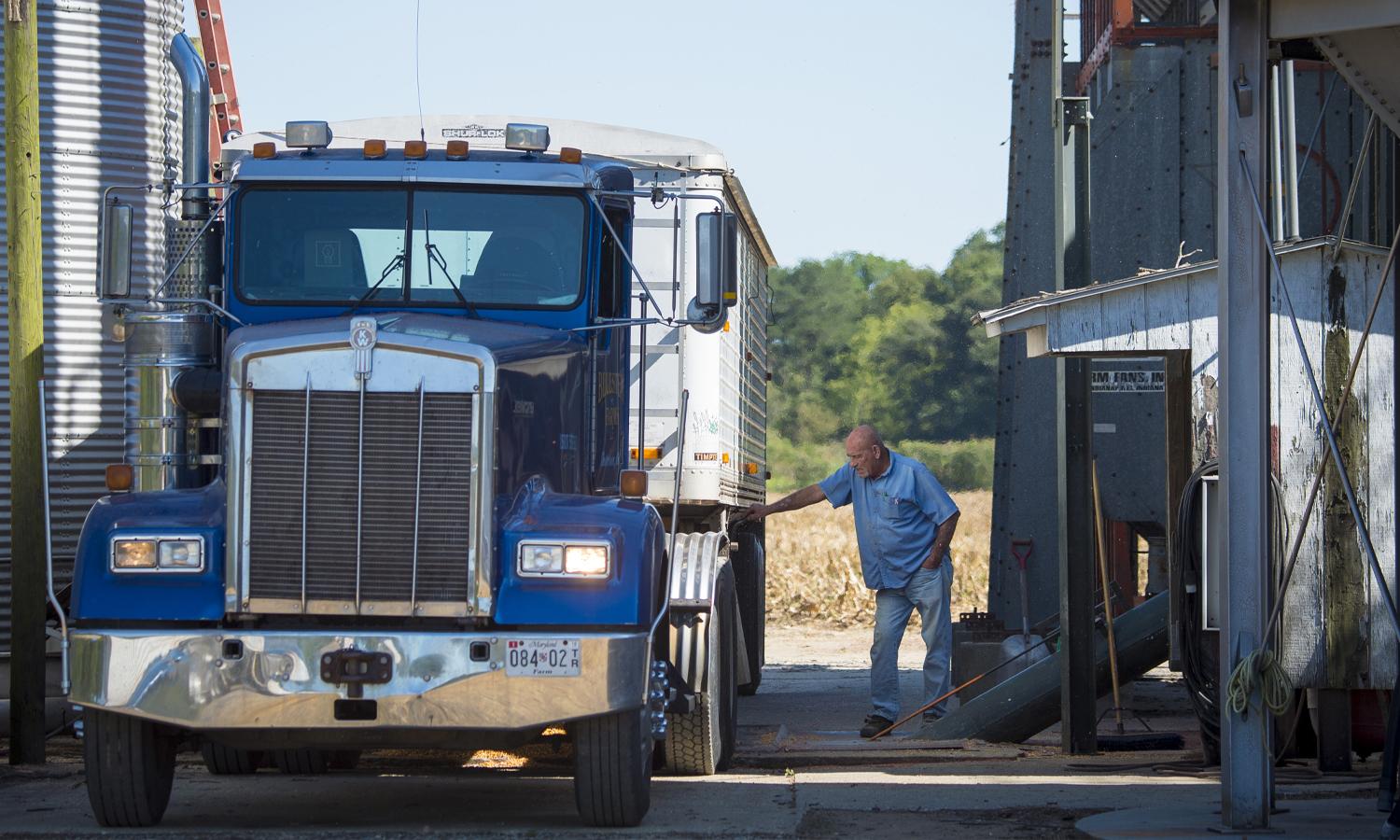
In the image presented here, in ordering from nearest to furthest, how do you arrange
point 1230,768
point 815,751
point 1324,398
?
point 1230,768 → point 1324,398 → point 815,751

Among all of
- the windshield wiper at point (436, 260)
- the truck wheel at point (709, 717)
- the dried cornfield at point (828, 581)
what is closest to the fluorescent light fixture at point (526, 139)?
the windshield wiper at point (436, 260)

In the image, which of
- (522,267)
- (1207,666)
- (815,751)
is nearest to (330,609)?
(522,267)

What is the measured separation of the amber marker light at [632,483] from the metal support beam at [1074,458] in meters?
3.67

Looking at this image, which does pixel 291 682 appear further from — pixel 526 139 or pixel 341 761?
pixel 341 761

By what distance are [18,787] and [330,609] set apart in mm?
3012

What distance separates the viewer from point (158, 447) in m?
8.45

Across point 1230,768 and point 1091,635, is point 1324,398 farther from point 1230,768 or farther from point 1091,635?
point 1230,768

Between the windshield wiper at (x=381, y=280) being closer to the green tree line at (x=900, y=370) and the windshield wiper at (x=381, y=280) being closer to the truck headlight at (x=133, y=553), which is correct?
the truck headlight at (x=133, y=553)

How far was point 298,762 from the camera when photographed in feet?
33.3

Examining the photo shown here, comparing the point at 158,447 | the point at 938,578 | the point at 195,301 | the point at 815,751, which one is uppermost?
the point at 195,301

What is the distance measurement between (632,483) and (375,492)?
131cm

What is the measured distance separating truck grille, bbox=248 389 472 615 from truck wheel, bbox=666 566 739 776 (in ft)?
7.49

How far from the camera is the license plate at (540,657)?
24.0ft

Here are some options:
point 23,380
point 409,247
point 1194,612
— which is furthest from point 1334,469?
point 23,380
